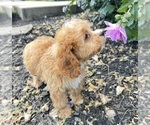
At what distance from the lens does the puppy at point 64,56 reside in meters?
1.73

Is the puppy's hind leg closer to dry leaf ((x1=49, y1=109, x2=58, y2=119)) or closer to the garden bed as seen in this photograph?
the garden bed

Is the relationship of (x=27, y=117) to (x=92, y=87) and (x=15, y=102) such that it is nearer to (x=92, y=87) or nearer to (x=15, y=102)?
(x=15, y=102)

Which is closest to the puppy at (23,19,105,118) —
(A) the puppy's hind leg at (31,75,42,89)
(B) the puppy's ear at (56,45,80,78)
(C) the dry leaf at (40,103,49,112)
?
(B) the puppy's ear at (56,45,80,78)

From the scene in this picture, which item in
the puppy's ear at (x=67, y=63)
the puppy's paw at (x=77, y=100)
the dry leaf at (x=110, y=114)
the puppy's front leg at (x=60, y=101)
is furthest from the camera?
the puppy's paw at (x=77, y=100)

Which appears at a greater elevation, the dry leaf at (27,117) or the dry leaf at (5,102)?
the dry leaf at (5,102)

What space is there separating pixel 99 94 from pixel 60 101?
38 cm

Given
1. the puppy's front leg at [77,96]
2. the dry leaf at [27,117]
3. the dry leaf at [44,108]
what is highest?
the puppy's front leg at [77,96]

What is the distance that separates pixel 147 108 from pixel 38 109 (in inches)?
30.7

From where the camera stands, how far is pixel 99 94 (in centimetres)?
230

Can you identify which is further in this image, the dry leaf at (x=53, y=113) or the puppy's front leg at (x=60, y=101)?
the dry leaf at (x=53, y=113)

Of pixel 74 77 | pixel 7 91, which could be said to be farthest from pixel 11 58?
pixel 74 77

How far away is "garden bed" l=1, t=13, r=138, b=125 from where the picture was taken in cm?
212

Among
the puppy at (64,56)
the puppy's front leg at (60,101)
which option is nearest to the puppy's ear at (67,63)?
the puppy at (64,56)

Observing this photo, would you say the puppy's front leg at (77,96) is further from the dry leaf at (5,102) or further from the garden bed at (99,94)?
the dry leaf at (5,102)
